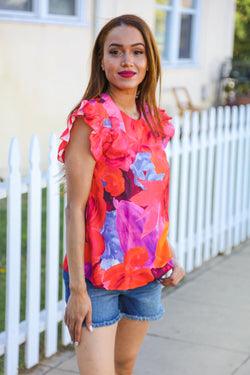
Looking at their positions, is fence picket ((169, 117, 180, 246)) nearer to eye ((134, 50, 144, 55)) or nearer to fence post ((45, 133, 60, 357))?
fence post ((45, 133, 60, 357))

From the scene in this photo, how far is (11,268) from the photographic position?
340 cm

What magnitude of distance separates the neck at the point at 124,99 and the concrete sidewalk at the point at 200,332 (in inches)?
71.5

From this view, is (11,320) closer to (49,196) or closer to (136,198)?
(49,196)

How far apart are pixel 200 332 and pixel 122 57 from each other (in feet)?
7.98

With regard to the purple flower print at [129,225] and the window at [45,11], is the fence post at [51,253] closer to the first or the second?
the purple flower print at [129,225]

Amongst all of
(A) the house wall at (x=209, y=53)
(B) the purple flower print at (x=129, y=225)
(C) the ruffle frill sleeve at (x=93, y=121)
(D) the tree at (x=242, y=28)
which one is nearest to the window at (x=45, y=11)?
(A) the house wall at (x=209, y=53)

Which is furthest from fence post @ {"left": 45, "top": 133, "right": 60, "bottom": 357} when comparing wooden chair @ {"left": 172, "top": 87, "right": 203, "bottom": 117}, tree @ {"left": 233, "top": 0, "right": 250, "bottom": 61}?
tree @ {"left": 233, "top": 0, "right": 250, "bottom": 61}

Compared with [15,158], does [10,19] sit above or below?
above

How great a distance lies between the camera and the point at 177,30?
1316 centimetres

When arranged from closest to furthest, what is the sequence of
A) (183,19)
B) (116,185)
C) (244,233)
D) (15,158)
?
(116,185) < (15,158) < (244,233) < (183,19)

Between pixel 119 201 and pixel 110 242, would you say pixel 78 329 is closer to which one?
pixel 110 242

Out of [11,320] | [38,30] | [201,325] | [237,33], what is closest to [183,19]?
[38,30]

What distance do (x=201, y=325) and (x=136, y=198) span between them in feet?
7.40

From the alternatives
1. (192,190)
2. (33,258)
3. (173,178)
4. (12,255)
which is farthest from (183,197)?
(12,255)
